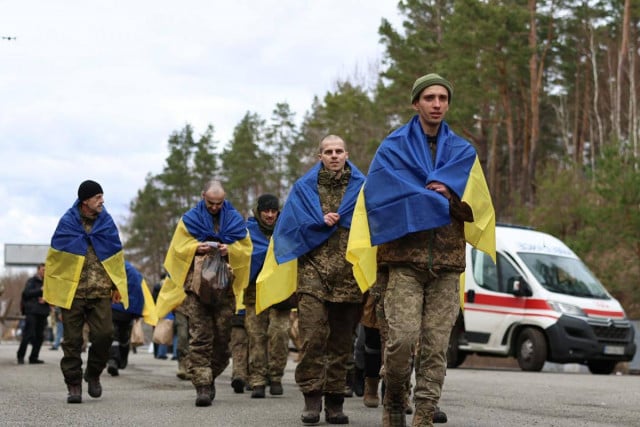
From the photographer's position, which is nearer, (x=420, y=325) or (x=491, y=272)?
(x=420, y=325)

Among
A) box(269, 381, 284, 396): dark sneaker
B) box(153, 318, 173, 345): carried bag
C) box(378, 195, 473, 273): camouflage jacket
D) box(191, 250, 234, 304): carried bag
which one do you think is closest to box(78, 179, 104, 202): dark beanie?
box(191, 250, 234, 304): carried bag

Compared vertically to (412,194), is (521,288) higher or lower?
higher

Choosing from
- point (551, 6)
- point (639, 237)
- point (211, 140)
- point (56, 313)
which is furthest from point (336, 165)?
point (211, 140)

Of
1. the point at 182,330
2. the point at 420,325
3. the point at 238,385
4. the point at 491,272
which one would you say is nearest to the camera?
the point at 420,325

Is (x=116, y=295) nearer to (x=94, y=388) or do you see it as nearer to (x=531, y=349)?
(x=94, y=388)

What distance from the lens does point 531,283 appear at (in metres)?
19.8

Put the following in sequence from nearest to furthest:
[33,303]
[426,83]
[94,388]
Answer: [426,83] → [94,388] → [33,303]

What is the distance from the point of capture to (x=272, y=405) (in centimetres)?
1061

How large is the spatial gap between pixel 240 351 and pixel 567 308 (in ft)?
25.6

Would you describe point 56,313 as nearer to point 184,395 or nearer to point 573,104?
point 184,395

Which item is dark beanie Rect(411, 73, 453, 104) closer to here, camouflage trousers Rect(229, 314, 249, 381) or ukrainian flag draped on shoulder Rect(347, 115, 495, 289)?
Result: ukrainian flag draped on shoulder Rect(347, 115, 495, 289)

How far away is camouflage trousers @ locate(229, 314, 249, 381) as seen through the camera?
13102mm

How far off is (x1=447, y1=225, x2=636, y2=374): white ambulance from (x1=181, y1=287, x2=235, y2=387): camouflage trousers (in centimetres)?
934

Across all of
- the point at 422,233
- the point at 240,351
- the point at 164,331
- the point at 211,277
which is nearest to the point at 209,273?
the point at 211,277
